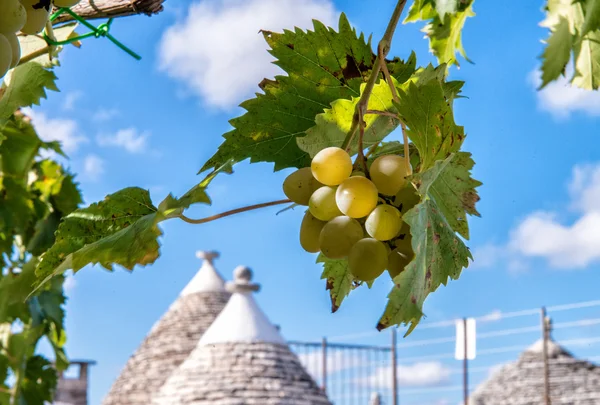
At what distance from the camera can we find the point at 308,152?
1.54ft

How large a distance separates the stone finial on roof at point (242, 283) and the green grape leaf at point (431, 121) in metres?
7.63

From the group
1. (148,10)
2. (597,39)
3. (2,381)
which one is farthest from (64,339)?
(597,39)

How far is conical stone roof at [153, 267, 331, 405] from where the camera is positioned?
6938 mm

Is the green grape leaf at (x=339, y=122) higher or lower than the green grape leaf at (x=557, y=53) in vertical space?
lower

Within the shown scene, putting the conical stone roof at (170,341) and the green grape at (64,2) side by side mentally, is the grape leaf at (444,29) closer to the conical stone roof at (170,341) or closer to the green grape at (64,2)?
the green grape at (64,2)

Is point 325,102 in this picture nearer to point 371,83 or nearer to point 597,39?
point 371,83

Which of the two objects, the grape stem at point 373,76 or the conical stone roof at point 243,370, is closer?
the grape stem at point 373,76

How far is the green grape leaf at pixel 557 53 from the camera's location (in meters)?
0.62

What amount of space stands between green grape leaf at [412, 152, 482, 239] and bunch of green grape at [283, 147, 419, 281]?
0.5 inches

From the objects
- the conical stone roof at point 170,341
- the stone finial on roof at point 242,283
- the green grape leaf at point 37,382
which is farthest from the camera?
the conical stone roof at point 170,341

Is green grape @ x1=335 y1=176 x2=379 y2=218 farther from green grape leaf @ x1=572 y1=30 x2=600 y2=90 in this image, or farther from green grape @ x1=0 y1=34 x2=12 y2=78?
green grape leaf @ x1=572 y1=30 x2=600 y2=90

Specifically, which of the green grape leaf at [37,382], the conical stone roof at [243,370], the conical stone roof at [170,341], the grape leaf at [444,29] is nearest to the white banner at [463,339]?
the conical stone roof at [243,370]

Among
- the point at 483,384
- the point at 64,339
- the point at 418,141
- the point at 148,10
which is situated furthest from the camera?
the point at 483,384

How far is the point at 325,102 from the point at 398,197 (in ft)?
0.33
